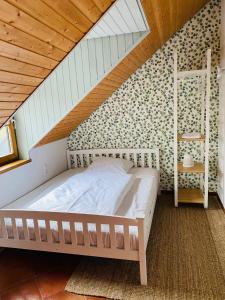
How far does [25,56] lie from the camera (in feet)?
4.69

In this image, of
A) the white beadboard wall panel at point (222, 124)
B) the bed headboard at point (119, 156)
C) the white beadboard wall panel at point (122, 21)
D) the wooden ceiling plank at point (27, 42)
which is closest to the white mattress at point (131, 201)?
the bed headboard at point (119, 156)

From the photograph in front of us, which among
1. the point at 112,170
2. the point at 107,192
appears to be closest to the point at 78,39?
the point at 107,192

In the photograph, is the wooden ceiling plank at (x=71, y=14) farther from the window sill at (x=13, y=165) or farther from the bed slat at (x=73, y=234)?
the window sill at (x=13, y=165)

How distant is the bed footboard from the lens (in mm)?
1855

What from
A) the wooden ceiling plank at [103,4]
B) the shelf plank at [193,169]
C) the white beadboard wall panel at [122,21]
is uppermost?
the white beadboard wall panel at [122,21]

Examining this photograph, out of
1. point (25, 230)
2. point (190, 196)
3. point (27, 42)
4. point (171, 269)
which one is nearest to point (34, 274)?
point (25, 230)

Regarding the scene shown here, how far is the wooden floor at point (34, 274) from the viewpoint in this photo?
189 centimetres

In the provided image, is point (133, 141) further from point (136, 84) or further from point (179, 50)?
point (179, 50)

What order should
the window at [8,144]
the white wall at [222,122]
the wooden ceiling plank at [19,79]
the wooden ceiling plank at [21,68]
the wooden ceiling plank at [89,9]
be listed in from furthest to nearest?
the white wall at [222,122] < the window at [8,144] < the wooden ceiling plank at [19,79] < the wooden ceiling plank at [21,68] < the wooden ceiling plank at [89,9]

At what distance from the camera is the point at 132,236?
187 cm

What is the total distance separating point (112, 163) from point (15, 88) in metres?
1.89

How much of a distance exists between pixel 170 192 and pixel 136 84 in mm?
1686

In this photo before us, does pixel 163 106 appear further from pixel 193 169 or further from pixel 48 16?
pixel 48 16

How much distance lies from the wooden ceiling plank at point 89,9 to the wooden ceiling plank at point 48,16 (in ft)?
0.33
